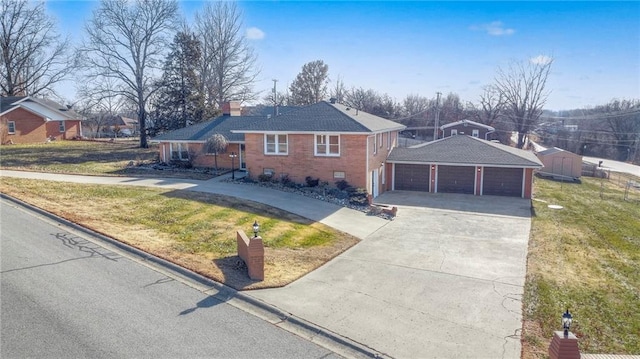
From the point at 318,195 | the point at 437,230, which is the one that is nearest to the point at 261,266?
the point at 437,230

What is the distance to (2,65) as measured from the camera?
1946 inches

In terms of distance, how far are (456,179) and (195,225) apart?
59.1 ft

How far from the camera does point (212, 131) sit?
3117cm

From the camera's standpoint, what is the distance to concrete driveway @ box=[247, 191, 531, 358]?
8570 mm

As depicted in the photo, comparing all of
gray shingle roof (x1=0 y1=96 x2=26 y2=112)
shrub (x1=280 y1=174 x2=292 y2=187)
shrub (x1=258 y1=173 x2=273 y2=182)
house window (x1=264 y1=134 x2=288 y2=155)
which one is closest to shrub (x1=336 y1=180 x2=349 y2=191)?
shrub (x1=280 y1=174 x2=292 y2=187)

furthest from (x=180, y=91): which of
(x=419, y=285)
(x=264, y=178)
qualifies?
(x=419, y=285)

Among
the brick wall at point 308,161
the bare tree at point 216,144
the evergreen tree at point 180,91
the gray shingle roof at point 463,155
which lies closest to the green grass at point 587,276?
the gray shingle roof at point 463,155

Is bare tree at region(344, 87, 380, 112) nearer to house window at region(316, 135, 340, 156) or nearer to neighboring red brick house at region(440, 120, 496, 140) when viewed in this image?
neighboring red brick house at region(440, 120, 496, 140)

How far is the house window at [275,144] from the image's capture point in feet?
82.2

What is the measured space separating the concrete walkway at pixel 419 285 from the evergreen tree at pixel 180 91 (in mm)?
21883

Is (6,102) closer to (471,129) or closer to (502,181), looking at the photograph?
(502,181)

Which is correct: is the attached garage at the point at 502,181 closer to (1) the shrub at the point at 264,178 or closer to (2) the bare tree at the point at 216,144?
(1) the shrub at the point at 264,178

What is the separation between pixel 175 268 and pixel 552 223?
17474mm

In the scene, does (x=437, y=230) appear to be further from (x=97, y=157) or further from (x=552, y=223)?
(x=97, y=157)
